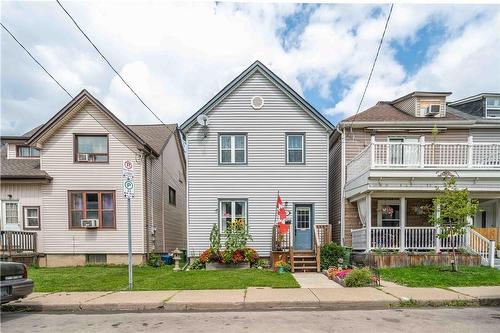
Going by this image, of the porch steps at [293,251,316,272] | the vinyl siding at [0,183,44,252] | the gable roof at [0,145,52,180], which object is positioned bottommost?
the porch steps at [293,251,316,272]

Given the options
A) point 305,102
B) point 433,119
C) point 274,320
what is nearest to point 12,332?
point 274,320

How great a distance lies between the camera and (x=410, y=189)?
39.6ft

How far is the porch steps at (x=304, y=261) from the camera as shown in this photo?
12.1 meters

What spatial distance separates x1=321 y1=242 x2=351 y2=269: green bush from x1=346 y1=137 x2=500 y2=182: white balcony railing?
3.12 meters

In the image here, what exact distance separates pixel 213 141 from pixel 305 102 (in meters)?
4.36

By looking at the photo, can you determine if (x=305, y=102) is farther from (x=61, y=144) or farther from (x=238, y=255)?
(x=61, y=144)

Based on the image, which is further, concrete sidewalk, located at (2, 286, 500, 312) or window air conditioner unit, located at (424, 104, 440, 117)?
window air conditioner unit, located at (424, 104, 440, 117)

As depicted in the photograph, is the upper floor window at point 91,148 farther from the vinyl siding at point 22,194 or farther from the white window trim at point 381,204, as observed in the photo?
the white window trim at point 381,204

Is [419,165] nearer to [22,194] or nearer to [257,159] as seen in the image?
[257,159]

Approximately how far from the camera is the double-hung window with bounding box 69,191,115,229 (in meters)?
14.0

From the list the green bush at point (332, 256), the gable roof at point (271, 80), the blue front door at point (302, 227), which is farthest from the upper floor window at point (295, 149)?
the green bush at point (332, 256)

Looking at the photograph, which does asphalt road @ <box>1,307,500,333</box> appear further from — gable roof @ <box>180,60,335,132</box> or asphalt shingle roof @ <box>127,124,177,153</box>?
asphalt shingle roof @ <box>127,124,177,153</box>

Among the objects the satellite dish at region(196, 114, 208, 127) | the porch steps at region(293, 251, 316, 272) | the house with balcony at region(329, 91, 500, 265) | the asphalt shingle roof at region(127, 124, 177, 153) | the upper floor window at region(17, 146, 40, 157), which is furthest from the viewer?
the asphalt shingle roof at region(127, 124, 177, 153)

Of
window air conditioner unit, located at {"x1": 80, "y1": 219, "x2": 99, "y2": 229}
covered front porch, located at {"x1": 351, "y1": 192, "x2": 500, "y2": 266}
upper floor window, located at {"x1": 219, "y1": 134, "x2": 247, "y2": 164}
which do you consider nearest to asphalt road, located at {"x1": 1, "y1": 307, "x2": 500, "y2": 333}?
covered front porch, located at {"x1": 351, "y1": 192, "x2": 500, "y2": 266}
